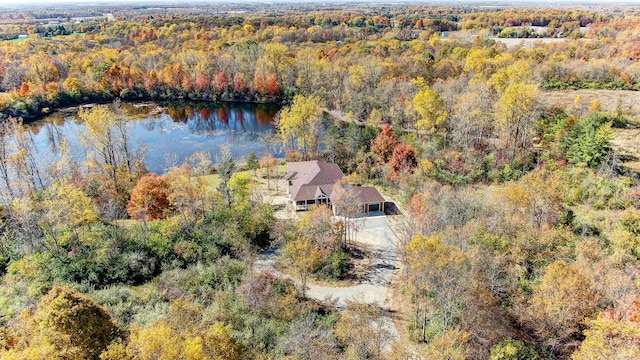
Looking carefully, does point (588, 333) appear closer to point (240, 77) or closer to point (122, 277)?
point (122, 277)

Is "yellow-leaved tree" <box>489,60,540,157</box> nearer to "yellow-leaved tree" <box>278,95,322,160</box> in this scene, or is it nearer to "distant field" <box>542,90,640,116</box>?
"distant field" <box>542,90,640,116</box>

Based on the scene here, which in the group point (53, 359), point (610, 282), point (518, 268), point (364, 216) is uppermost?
point (53, 359)

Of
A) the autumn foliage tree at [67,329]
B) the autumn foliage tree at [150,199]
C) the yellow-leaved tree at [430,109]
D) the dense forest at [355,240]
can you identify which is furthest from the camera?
the yellow-leaved tree at [430,109]

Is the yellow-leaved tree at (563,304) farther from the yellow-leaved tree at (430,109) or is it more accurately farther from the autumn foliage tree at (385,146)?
the yellow-leaved tree at (430,109)

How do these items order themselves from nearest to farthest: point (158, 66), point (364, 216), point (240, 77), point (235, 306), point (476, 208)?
point (235, 306) < point (476, 208) < point (364, 216) < point (240, 77) < point (158, 66)

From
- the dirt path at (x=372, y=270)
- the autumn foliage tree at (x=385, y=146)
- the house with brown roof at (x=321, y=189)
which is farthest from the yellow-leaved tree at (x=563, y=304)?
the autumn foliage tree at (x=385, y=146)

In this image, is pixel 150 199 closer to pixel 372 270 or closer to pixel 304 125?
pixel 372 270

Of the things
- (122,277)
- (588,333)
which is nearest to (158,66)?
(122,277)

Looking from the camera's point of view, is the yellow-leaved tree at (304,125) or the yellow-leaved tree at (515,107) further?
the yellow-leaved tree at (304,125)
